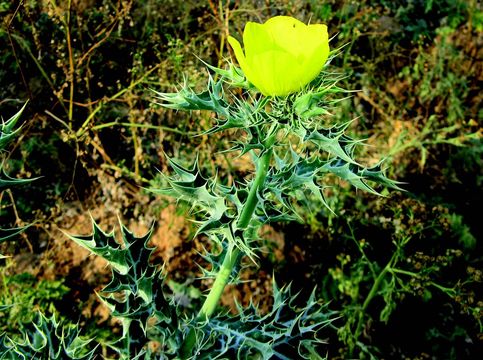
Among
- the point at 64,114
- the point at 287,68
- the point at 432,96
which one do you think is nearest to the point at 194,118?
the point at 64,114

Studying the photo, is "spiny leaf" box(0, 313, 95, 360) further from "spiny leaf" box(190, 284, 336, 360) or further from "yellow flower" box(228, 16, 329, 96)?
"yellow flower" box(228, 16, 329, 96)

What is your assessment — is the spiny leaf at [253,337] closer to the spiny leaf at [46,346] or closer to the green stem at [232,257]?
the green stem at [232,257]

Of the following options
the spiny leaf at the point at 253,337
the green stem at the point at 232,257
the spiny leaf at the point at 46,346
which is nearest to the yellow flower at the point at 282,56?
the green stem at the point at 232,257

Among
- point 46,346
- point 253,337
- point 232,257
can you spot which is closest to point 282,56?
point 232,257

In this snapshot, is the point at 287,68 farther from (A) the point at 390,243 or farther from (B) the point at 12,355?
(A) the point at 390,243

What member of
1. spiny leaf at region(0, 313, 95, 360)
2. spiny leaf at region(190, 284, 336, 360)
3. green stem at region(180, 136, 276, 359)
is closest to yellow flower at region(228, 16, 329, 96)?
green stem at region(180, 136, 276, 359)

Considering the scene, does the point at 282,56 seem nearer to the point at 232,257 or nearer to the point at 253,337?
the point at 232,257
